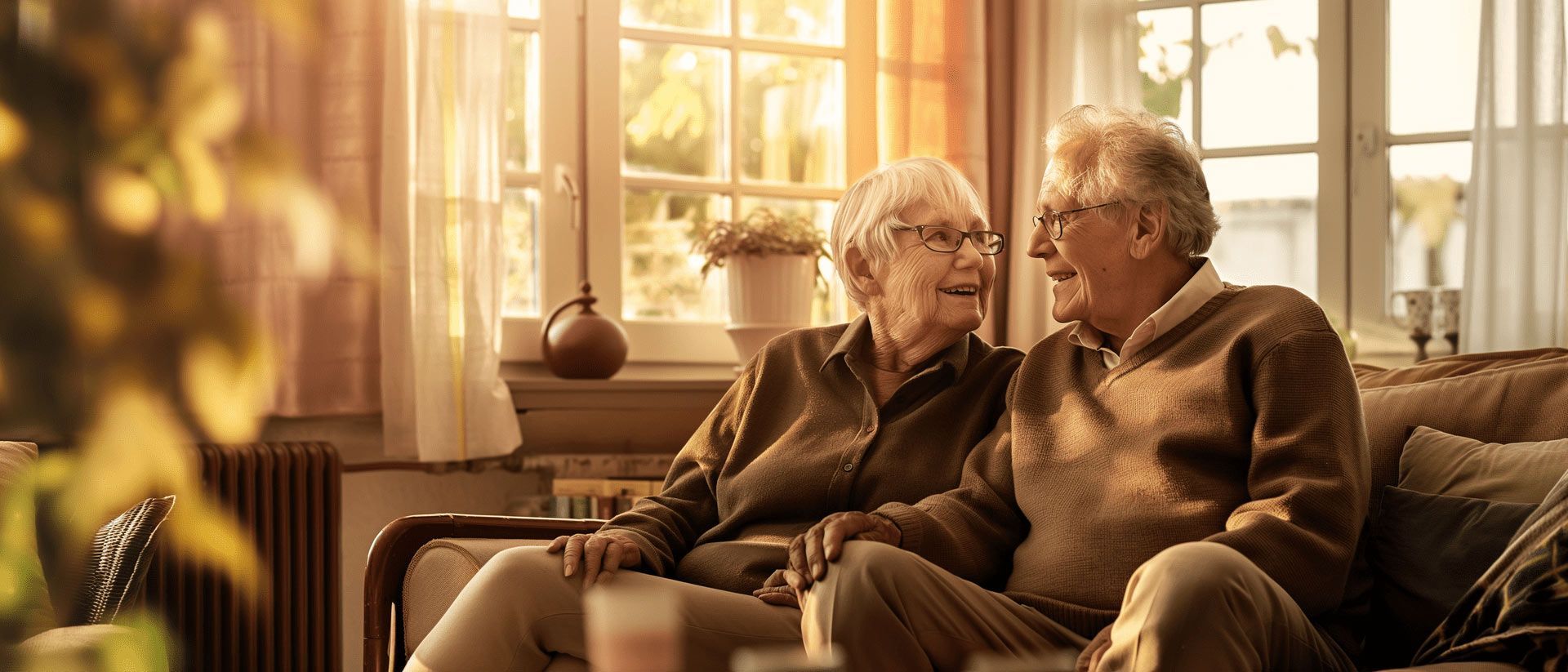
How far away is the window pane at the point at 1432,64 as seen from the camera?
10.4ft

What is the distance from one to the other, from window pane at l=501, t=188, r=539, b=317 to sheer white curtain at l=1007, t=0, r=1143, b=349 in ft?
3.87

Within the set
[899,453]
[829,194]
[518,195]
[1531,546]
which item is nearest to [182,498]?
[1531,546]

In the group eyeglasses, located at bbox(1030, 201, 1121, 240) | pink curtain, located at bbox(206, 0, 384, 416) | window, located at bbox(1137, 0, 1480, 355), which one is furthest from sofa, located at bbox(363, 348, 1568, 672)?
window, located at bbox(1137, 0, 1480, 355)

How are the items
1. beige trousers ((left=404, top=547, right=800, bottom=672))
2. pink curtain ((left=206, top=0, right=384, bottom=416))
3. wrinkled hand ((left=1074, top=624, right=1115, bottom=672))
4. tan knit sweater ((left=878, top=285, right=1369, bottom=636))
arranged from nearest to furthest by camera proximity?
wrinkled hand ((left=1074, top=624, right=1115, bottom=672)), tan knit sweater ((left=878, top=285, right=1369, bottom=636)), beige trousers ((left=404, top=547, right=800, bottom=672)), pink curtain ((left=206, top=0, right=384, bottom=416))

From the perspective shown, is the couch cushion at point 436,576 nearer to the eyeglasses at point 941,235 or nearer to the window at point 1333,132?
the eyeglasses at point 941,235

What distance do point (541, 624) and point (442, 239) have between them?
1.32m

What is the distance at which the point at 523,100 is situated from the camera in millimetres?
3135

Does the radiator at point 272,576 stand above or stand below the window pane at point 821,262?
below

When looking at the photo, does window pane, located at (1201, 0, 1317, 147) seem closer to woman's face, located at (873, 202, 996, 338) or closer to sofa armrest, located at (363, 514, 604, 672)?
woman's face, located at (873, 202, 996, 338)

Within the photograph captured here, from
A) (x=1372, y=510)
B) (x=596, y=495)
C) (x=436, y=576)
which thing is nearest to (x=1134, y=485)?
Result: (x=1372, y=510)

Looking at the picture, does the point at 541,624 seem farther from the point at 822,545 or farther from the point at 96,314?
the point at 96,314

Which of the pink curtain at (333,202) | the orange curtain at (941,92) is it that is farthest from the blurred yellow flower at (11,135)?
the orange curtain at (941,92)

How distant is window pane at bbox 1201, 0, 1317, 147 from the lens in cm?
330

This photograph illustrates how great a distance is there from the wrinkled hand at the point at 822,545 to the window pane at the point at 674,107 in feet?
5.84
